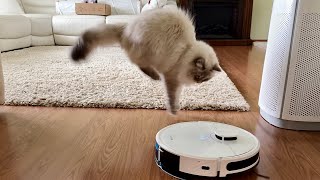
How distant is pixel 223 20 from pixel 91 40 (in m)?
4.43

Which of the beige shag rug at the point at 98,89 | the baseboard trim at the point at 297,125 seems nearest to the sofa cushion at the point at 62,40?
the beige shag rug at the point at 98,89

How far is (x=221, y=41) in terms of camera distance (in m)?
4.89

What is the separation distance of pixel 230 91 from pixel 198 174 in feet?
3.45

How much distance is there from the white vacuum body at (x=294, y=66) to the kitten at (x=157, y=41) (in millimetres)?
630

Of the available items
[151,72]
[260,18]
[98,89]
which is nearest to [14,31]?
[98,89]

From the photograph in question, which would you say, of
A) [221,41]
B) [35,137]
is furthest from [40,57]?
[221,41]

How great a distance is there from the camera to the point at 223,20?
4988mm

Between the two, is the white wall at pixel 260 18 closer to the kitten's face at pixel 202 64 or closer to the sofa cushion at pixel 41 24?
the sofa cushion at pixel 41 24

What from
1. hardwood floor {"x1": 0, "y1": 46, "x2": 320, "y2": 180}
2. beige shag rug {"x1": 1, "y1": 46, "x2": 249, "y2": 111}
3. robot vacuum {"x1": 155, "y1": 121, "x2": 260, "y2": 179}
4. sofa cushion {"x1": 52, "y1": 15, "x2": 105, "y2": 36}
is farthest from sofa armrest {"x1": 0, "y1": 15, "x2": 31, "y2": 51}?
robot vacuum {"x1": 155, "y1": 121, "x2": 260, "y2": 179}

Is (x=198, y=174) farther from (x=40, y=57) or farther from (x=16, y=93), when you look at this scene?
(x=40, y=57)

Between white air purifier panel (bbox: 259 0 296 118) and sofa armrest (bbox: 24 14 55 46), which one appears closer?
white air purifier panel (bbox: 259 0 296 118)

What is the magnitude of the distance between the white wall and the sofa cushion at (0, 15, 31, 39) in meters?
3.39

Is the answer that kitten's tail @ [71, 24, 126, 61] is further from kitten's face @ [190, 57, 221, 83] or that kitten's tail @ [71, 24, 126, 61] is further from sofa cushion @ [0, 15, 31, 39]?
sofa cushion @ [0, 15, 31, 39]

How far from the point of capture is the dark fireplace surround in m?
4.84
